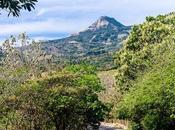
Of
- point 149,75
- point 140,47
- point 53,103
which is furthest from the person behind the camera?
point 140,47

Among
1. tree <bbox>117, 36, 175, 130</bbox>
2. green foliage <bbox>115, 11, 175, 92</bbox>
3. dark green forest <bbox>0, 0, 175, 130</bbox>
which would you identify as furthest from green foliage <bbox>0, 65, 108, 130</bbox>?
green foliage <bbox>115, 11, 175, 92</bbox>

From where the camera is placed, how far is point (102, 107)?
1730 inches

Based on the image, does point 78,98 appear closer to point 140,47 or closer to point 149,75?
point 149,75

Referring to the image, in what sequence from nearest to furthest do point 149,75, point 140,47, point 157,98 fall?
1. point 157,98
2. point 149,75
3. point 140,47

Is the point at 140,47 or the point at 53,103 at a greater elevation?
the point at 140,47

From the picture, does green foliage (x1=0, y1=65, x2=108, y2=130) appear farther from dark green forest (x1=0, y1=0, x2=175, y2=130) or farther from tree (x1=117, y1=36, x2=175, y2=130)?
tree (x1=117, y1=36, x2=175, y2=130)

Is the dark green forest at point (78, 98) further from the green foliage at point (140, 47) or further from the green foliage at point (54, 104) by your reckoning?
the green foliage at point (140, 47)

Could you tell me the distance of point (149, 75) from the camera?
47562mm

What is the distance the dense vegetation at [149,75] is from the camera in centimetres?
4403

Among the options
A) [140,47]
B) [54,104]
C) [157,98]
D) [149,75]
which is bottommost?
[157,98]

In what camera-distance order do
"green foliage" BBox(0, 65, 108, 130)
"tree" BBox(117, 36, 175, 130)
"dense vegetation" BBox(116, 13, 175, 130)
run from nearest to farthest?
"green foliage" BBox(0, 65, 108, 130) < "tree" BBox(117, 36, 175, 130) < "dense vegetation" BBox(116, 13, 175, 130)

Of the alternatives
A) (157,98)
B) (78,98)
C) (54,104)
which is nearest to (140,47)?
(157,98)

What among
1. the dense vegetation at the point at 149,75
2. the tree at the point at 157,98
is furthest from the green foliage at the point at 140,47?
the tree at the point at 157,98

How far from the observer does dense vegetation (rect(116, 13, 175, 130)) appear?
144ft
